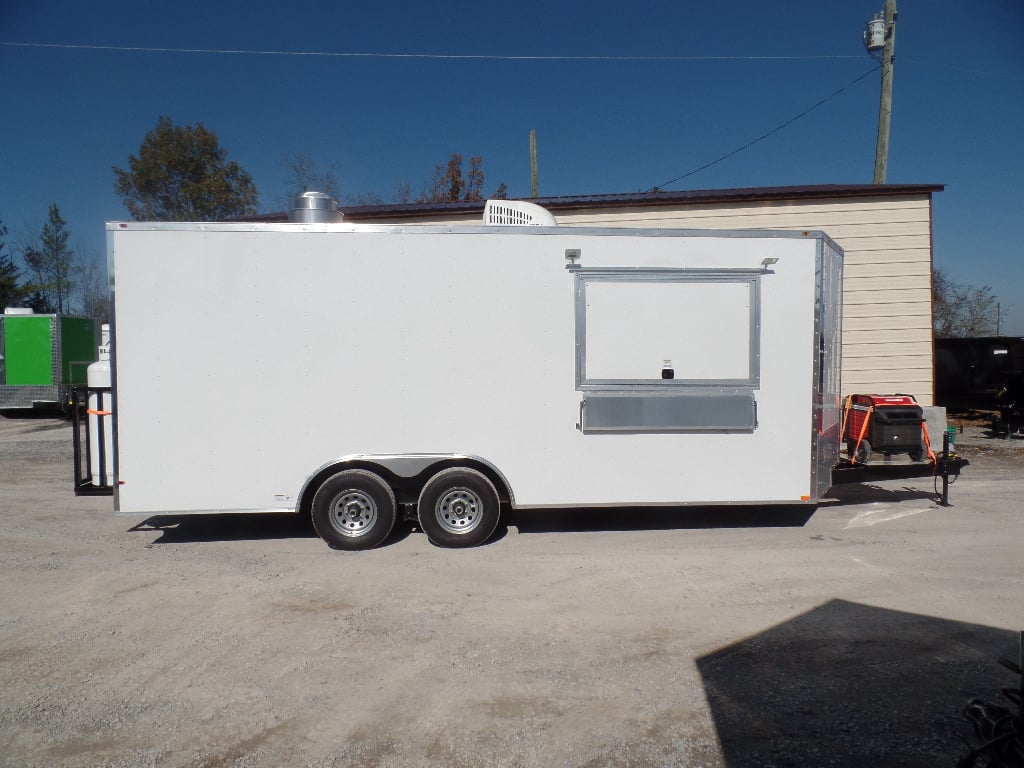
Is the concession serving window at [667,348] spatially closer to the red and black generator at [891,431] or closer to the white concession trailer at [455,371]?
the white concession trailer at [455,371]

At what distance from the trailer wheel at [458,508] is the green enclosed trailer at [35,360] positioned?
1379 centimetres

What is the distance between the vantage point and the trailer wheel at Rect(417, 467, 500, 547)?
6453mm

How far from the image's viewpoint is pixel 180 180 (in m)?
30.6

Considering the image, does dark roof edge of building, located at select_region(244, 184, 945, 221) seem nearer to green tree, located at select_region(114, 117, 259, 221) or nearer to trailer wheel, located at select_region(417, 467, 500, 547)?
trailer wheel, located at select_region(417, 467, 500, 547)

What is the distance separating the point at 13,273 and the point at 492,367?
1349 inches

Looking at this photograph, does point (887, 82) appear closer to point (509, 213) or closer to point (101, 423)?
point (509, 213)

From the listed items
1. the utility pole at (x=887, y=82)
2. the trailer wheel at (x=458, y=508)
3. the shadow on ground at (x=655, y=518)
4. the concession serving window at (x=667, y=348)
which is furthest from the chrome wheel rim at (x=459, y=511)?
the utility pole at (x=887, y=82)

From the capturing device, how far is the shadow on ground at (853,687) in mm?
3301

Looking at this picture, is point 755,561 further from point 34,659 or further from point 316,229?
point 34,659

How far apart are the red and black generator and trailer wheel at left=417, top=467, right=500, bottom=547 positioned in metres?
4.08

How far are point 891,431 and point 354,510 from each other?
5.62 m

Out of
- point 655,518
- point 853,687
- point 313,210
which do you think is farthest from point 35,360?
point 853,687

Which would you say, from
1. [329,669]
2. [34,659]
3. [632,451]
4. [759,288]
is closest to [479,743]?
[329,669]

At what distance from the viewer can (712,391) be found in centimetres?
655
